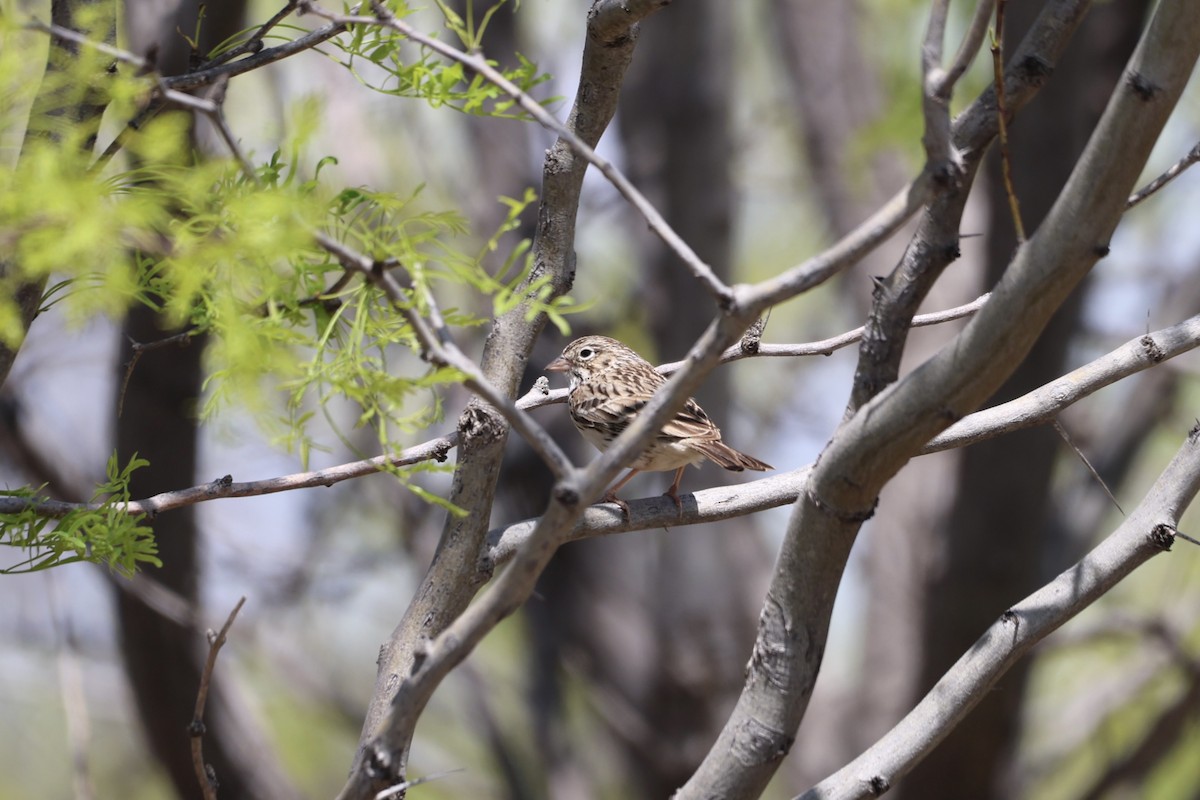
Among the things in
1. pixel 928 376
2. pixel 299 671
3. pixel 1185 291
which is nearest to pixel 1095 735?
pixel 1185 291

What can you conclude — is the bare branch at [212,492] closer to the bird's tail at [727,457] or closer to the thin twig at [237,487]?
the thin twig at [237,487]

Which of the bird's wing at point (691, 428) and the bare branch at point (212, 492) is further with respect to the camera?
the bird's wing at point (691, 428)

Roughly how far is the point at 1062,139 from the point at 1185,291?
7.72ft

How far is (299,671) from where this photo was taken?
8.37 metres

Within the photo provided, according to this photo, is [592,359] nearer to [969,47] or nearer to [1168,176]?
[1168,176]

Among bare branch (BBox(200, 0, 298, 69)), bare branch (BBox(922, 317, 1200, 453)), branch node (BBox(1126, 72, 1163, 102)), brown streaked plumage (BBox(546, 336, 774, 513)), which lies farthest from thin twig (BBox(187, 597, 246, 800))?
branch node (BBox(1126, 72, 1163, 102))

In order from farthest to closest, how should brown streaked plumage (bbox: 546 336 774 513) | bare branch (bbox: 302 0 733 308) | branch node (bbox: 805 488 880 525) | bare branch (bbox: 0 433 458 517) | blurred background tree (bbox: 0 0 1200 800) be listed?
blurred background tree (bbox: 0 0 1200 800) < brown streaked plumage (bbox: 546 336 774 513) < bare branch (bbox: 0 433 458 517) < branch node (bbox: 805 488 880 525) < bare branch (bbox: 302 0 733 308)

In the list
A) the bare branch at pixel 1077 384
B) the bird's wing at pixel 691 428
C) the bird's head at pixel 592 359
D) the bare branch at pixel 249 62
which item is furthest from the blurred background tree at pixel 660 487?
the bare branch at pixel 1077 384

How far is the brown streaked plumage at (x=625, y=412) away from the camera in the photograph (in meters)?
3.81

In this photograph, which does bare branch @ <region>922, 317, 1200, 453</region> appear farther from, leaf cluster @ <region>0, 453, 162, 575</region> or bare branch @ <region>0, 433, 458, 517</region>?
leaf cluster @ <region>0, 453, 162, 575</region>

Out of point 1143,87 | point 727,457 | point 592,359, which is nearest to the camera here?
point 1143,87

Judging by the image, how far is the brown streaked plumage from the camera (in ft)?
12.5

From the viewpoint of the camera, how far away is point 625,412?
13.6 feet

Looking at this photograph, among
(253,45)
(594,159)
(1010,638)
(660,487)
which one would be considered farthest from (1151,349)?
(660,487)
